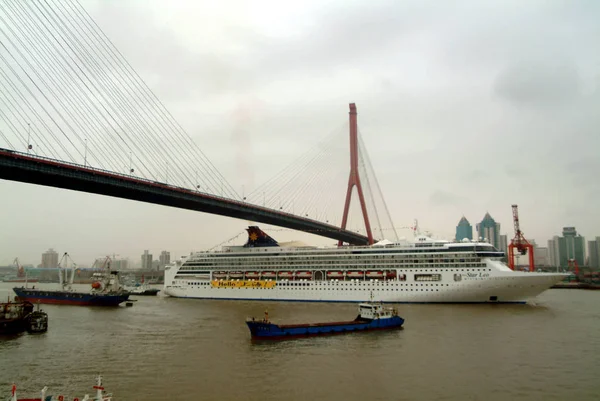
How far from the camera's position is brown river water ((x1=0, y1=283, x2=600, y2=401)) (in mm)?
12734

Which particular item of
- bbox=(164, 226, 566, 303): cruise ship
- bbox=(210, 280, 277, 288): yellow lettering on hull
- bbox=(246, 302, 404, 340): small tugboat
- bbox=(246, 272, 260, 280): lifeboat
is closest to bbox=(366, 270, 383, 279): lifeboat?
bbox=(164, 226, 566, 303): cruise ship

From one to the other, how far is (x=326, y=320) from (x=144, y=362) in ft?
A: 38.5

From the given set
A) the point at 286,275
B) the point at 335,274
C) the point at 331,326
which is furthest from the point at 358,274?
the point at 331,326

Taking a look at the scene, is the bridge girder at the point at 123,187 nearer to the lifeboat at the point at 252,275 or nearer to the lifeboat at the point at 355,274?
the lifeboat at the point at 252,275

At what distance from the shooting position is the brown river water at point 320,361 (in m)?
12.7

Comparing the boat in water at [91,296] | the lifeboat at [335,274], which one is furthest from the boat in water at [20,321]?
the lifeboat at [335,274]

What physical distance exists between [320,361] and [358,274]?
68.1ft

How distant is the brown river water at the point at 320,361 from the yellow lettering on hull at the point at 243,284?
1415 centimetres

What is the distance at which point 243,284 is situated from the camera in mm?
41281

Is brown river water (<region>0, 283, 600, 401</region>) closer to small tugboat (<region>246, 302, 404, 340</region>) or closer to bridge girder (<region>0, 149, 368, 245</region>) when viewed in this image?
small tugboat (<region>246, 302, 404, 340</region>)

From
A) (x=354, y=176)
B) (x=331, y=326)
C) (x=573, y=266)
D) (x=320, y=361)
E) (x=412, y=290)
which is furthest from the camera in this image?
(x=573, y=266)

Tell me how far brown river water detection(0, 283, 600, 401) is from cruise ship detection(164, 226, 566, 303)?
19.9 ft

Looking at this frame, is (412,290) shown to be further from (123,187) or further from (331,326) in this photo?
(123,187)

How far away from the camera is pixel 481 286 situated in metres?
31.8
